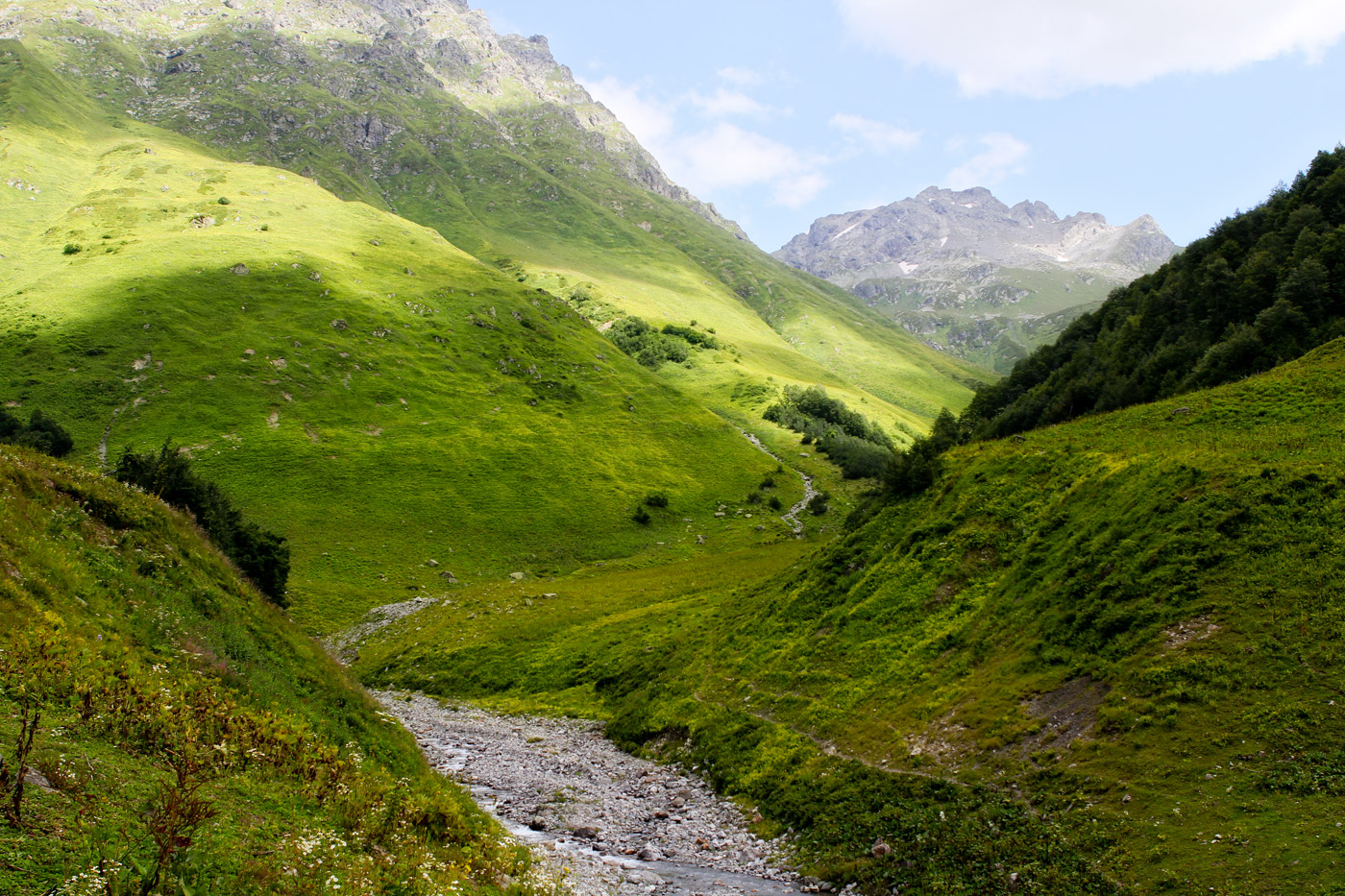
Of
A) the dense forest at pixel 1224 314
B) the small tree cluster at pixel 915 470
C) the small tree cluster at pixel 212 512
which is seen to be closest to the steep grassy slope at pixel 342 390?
the small tree cluster at pixel 212 512

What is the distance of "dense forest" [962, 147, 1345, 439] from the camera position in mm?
41031

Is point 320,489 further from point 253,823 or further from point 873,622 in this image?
point 253,823

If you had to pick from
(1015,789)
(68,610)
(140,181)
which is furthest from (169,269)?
(1015,789)

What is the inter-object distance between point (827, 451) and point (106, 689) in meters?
147

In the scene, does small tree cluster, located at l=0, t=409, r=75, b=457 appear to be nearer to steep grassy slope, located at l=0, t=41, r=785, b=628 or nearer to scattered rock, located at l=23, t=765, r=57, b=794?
steep grassy slope, located at l=0, t=41, r=785, b=628

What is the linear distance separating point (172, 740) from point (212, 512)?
1594 inches

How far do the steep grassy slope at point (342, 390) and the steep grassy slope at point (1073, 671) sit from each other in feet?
177

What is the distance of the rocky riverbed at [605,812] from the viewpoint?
19.5 metres

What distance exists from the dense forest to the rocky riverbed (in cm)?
4008

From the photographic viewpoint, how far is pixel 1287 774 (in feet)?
49.3

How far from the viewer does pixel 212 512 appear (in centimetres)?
4600

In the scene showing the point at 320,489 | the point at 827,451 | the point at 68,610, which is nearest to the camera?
the point at 68,610

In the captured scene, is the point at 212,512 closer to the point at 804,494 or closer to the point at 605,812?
the point at 605,812

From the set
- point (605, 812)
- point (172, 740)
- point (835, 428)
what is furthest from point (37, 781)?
point (835, 428)
